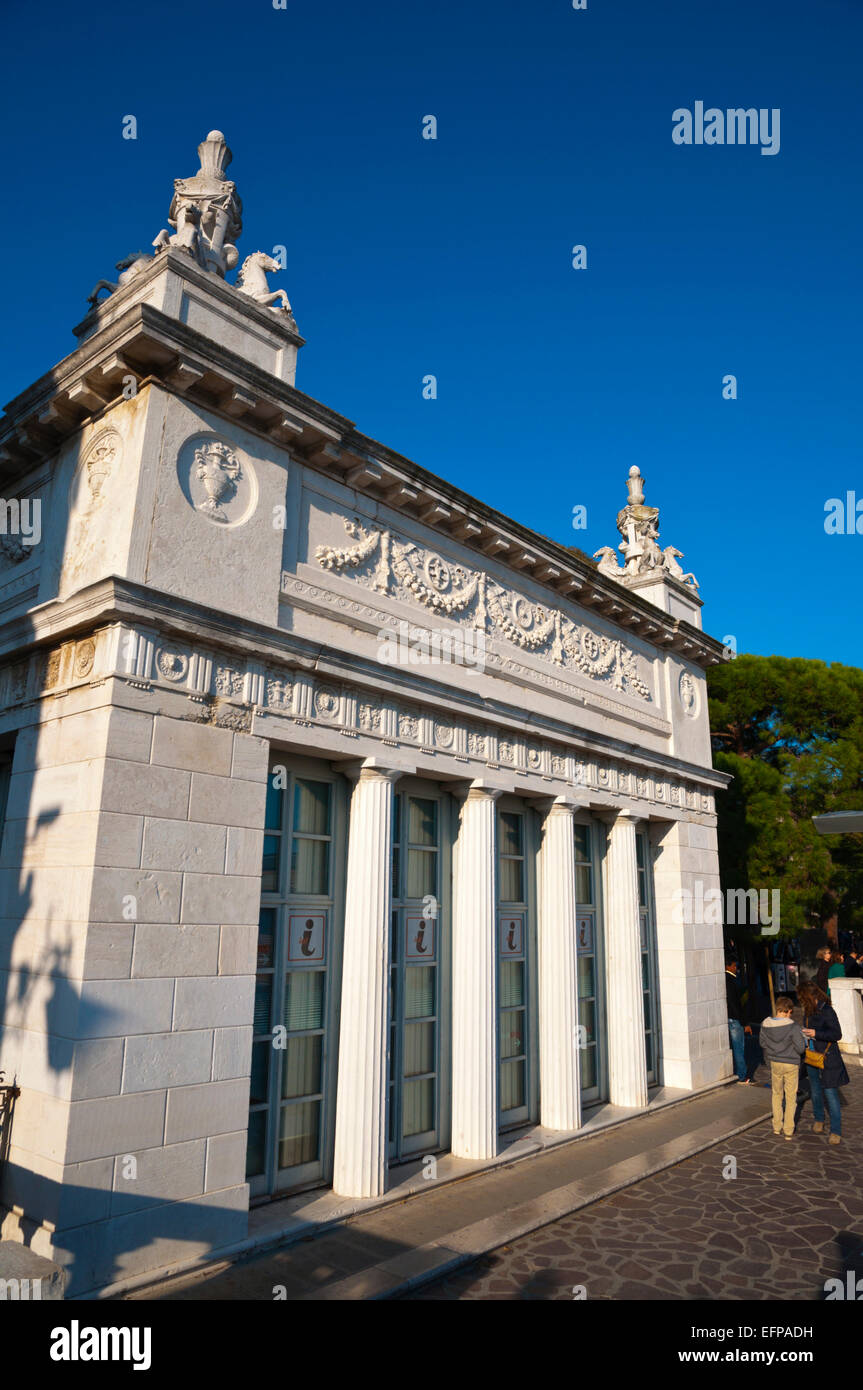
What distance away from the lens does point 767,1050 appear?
34.0 feet

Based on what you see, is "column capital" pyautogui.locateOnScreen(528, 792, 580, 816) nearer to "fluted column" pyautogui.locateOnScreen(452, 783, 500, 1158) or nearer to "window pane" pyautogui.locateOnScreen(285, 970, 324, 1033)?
"fluted column" pyautogui.locateOnScreen(452, 783, 500, 1158)

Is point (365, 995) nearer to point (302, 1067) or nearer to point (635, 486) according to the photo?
point (302, 1067)

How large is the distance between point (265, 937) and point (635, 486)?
11.8 meters

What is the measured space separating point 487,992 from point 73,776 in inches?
198

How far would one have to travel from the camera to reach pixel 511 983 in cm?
1016

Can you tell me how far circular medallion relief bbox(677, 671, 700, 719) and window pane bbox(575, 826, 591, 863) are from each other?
3756 mm

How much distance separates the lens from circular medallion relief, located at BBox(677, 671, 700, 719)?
1466 cm

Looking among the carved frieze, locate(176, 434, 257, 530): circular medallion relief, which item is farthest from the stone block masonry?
the carved frieze

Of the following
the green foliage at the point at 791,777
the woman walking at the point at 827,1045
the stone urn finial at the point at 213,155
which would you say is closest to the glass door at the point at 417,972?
the woman walking at the point at 827,1045

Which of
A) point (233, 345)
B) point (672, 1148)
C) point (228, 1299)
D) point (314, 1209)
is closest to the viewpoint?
point (228, 1299)
